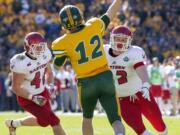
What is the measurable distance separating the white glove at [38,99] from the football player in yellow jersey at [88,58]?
1390mm

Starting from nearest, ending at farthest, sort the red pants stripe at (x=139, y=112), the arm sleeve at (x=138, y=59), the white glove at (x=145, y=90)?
the white glove at (x=145, y=90), the arm sleeve at (x=138, y=59), the red pants stripe at (x=139, y=112)

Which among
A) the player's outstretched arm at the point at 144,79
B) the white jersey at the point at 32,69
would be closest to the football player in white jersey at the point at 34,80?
the white jersey at the point at 32,69

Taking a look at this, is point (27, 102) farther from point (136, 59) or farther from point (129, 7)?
point (129, 7)

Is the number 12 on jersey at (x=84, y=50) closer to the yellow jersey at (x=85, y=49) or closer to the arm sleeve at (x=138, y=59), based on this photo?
the yellow jersey at (x=85, y=49)

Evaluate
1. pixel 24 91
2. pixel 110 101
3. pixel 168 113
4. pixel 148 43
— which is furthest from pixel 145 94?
pixel 148 43

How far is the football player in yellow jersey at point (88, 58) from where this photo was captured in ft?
22.3

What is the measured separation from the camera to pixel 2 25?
2222 cm

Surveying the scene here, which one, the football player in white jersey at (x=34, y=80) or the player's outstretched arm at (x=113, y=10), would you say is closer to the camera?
the player's outstretched arm at (x=113, y=10)

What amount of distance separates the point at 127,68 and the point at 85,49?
0.93 m

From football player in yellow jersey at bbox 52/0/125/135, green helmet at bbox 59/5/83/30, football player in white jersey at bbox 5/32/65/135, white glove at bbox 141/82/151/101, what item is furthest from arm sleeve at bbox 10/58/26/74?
white glove at bbox 141/82/151/101

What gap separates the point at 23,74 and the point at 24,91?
0.24 metres

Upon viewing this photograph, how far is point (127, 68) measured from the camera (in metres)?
7.58

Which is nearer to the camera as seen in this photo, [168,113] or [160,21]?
[168,113]

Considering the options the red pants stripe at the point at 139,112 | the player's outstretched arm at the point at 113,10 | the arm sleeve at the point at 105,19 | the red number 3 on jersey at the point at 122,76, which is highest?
the player's outstretched arm at the point at 113,10
